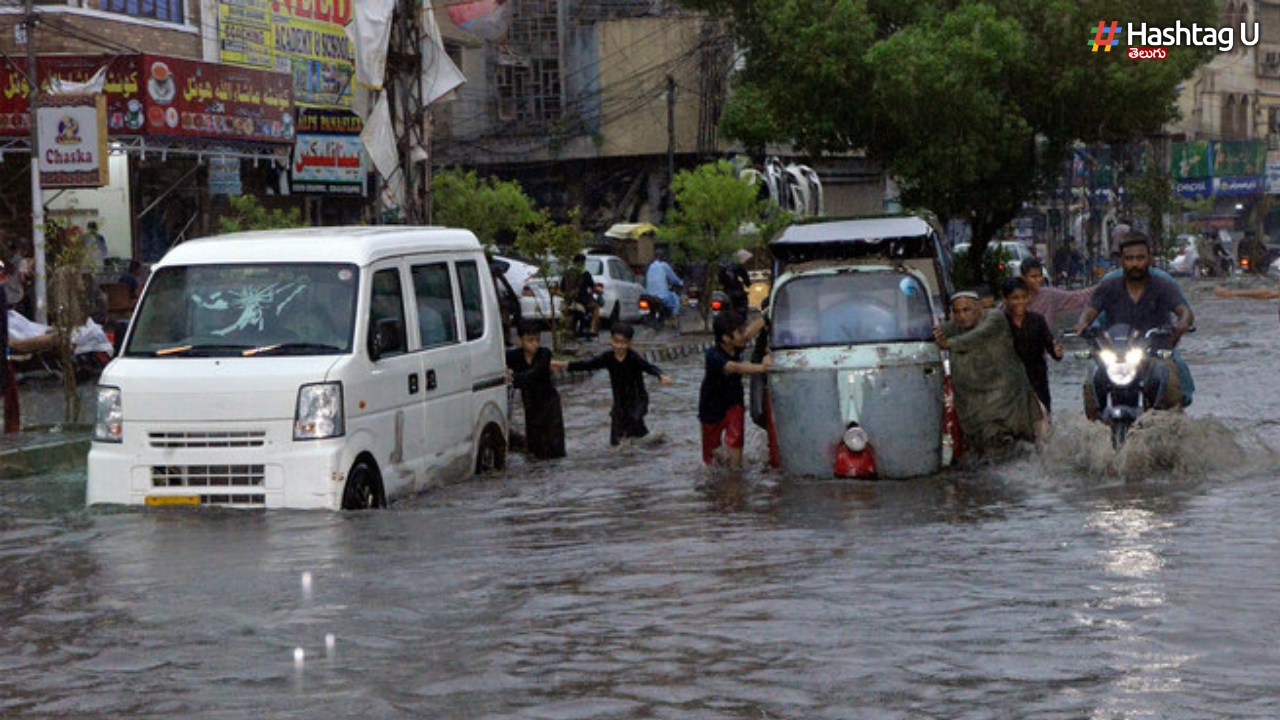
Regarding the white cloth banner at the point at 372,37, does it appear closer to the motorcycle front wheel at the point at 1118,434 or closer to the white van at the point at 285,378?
the white van at the point at 285,378

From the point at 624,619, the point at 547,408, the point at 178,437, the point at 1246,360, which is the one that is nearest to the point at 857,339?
the point at 547,408

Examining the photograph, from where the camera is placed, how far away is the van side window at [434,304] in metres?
12.9

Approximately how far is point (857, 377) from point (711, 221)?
27.4 m

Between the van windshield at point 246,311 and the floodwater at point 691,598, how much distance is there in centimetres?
107

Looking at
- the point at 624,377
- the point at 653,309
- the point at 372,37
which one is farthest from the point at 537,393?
the point at 653,309

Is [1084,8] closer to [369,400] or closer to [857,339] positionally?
[857,339]

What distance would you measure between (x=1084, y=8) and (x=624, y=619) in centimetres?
2867

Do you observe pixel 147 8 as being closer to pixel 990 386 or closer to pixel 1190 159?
pixel 990 386

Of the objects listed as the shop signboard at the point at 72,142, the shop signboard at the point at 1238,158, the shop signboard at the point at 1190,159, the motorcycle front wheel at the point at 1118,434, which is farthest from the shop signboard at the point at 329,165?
the shop signboard at the point at 1238,158

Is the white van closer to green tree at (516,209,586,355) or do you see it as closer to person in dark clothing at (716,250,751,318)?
green tree at (516,209,586,355)

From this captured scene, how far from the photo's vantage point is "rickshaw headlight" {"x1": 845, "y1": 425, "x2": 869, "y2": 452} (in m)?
13.4

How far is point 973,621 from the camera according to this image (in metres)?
8.03

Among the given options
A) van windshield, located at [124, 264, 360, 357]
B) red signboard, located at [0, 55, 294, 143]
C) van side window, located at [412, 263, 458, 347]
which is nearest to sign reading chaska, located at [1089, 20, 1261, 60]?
red signboard, located at [0, 55, 294, 143]

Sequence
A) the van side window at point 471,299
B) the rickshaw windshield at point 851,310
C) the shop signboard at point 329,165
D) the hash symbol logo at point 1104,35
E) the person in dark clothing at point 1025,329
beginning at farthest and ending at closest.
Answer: the shop signboard at point 329,165 → the hash symbol logo at point 1104,35 → the person in dark clothing at point 1025,329 → the rickshaw windshield at point 851,310 → the van side window at point 471,299
